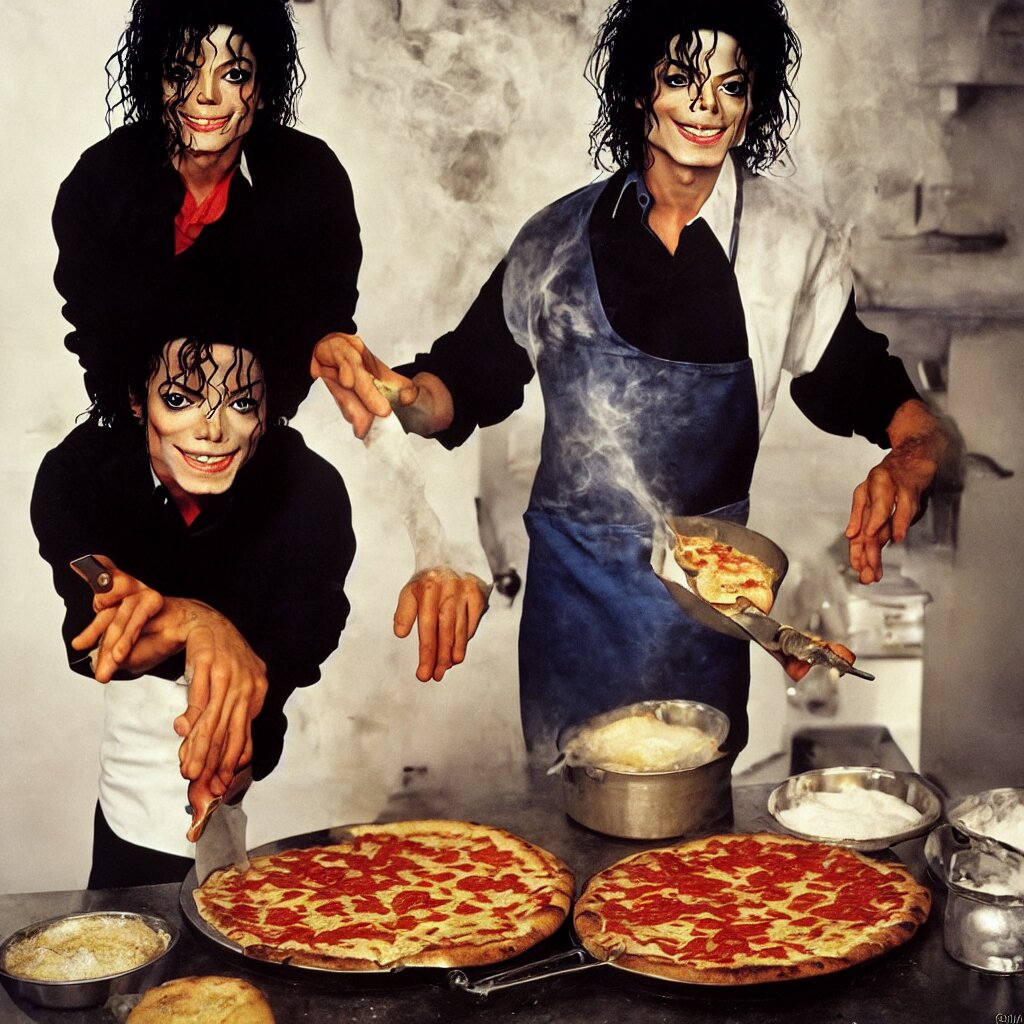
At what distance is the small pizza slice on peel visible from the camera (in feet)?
9.60

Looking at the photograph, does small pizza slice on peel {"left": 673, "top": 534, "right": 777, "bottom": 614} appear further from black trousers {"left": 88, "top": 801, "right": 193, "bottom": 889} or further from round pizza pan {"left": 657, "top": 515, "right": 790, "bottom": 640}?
A: black trousers {"left": 88, "top": 801, "right": 193, "bottom": 889}

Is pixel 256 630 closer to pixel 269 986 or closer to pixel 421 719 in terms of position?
pixel 421 719

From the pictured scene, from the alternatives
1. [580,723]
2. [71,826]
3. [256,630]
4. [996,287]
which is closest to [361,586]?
[256,630]

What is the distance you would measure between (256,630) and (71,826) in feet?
2.02

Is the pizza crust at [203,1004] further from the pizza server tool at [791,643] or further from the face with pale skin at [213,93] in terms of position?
the face with pale skin at [213,93]

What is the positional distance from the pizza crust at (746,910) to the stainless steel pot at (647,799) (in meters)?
0.06

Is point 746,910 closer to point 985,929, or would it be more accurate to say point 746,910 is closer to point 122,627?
point 985,929

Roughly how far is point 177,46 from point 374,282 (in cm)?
64

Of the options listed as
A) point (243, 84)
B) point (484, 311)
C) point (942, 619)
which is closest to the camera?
point (243, 84)

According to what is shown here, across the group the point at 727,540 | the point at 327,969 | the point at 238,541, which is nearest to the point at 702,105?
the point at 727,540

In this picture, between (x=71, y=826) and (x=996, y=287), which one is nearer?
(x=71, y=826)

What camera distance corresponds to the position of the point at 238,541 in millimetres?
2959

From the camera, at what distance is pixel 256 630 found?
9.76 ft

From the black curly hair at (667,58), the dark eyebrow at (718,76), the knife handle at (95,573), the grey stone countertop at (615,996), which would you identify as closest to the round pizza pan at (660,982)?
the grey stone countertop at (615,996)
